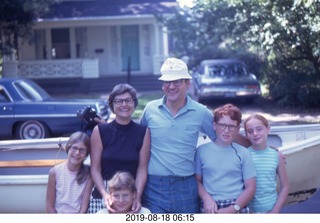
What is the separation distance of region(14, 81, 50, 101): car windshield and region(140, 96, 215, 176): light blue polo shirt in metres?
7.74

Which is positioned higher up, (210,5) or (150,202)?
(210,5)

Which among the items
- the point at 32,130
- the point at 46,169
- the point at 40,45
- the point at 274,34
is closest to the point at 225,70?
the point at 274,34

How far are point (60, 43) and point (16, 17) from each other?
5.68 meters

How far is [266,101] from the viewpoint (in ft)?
57.5

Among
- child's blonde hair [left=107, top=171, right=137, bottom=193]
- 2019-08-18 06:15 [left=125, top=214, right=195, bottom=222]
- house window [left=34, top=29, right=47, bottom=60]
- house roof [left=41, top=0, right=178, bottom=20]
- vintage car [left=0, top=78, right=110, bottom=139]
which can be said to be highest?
house roof [left=41, top=0, right=178, bottom=20]

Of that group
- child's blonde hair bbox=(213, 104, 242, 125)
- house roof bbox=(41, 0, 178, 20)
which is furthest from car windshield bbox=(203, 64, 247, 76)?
child's blonde hair bbox=(213, 104, 242, 125)

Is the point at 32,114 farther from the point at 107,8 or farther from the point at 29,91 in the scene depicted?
the point at 107,8

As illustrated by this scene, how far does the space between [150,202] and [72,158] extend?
74cm

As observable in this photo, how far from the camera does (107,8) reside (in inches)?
918

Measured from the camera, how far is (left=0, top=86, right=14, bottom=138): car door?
10.9m

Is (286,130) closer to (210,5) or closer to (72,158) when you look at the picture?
(72,158)

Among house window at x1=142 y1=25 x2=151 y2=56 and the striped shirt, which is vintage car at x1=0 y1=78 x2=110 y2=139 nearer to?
the striped shirt

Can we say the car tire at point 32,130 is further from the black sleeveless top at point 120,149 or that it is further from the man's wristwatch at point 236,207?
the man's wristwatch at point 236,207

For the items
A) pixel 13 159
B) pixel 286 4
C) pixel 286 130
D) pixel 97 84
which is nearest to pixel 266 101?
pixel 286 4
